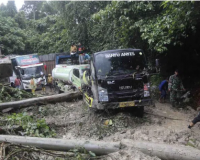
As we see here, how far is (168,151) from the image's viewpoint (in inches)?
147

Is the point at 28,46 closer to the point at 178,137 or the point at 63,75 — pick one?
the point at 63,75

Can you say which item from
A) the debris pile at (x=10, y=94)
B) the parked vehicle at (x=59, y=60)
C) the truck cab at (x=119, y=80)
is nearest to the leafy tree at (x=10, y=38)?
the parked vehicle at (x=59, y=60)

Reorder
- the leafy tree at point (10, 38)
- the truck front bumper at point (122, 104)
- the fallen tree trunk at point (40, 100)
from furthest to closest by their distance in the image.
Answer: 1. the leafy tree at point (10, 38)
2. the fallen tree trunk at point (40, 100)
3. the truck front bumper at point (122, 104)

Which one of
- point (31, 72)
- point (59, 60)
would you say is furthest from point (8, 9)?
point (59, 60)

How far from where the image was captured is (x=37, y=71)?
1673 centimetres

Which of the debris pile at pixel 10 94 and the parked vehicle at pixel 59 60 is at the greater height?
the parked vehicle at pixel 59 60

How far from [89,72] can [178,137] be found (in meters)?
3.64

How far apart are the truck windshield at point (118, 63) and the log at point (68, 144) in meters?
2.77

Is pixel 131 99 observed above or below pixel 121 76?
below

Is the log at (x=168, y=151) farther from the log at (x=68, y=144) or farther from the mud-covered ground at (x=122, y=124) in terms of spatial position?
the log at (x=68, y=144)

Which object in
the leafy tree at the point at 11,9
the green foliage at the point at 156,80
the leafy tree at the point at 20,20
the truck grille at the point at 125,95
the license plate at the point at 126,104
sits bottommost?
the green foliage at the point at 156,80

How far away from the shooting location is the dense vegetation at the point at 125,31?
7.22 metres

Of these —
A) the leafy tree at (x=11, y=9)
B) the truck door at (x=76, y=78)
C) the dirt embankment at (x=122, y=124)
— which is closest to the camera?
the dirt embankment at (x=122, y=124)

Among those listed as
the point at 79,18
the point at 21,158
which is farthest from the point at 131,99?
the point at 79,18
